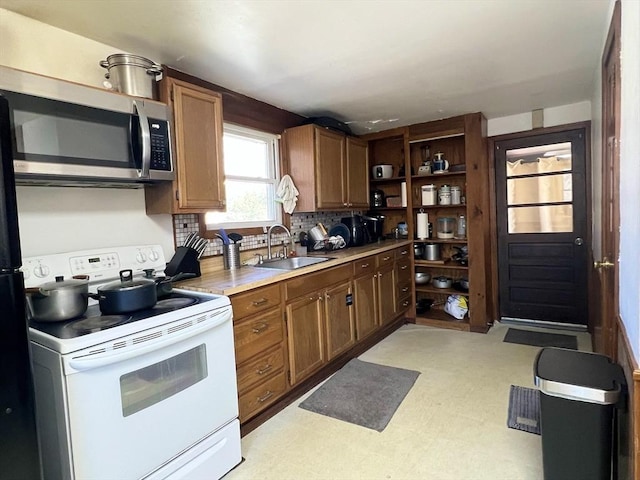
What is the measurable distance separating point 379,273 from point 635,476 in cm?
245

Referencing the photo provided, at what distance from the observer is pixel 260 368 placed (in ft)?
7.13

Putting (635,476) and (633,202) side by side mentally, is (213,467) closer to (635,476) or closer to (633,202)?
(635,476)

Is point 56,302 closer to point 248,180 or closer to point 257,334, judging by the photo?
point 257,334

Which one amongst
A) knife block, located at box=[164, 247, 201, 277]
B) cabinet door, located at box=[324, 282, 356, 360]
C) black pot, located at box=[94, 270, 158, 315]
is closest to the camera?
black pot, located at box=[94, 270, 158, 315]

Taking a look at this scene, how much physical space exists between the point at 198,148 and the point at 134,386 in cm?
138

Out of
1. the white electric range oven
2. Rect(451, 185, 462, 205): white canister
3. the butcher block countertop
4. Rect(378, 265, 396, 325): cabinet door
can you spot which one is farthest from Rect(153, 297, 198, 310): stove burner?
Rect(451, 185, 462, 205): white canister

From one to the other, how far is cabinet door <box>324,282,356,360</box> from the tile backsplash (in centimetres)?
74

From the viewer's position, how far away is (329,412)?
2330 millimetres

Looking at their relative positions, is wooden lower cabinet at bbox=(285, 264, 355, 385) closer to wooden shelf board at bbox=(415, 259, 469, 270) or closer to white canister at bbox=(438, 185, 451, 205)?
wooden shelf board at bbox=(415, 259, 469, 270)

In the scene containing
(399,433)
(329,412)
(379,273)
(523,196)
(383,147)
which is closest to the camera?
(399,433)

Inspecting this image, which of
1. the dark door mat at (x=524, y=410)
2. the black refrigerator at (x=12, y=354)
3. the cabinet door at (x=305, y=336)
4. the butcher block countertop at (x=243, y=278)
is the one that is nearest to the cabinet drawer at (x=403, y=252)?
the butcher block countertop at (x=243, y=278)

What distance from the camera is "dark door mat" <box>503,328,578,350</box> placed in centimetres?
335

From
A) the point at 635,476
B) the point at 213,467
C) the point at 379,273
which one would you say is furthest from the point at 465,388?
the point at 213,467

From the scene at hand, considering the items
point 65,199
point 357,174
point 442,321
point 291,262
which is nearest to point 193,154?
point 65,199
